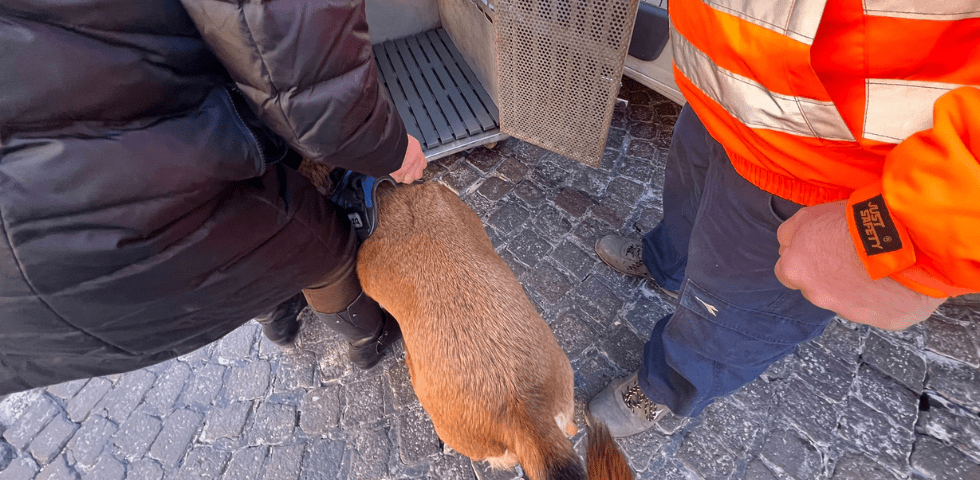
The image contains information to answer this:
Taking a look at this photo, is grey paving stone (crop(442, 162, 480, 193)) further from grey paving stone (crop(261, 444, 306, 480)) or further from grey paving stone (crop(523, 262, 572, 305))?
grey paving stone (crop(261, 444, 306, 480))

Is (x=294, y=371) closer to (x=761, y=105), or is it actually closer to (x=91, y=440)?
(x=91, y=440)

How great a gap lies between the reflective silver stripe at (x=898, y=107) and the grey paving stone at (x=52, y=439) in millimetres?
3794

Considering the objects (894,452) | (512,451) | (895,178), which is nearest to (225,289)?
(512,451)

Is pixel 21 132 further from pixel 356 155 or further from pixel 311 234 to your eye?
pixel 311 234

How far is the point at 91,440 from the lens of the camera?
2.28 m

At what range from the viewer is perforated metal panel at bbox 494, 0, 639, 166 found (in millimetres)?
2121

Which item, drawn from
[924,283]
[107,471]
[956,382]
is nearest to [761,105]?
[924,283]

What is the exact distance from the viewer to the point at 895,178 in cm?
65

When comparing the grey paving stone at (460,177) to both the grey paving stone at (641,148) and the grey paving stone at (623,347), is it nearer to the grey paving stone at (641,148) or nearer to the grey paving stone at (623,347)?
the grey paving stone at (641,148)

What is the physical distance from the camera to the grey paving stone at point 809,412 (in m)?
2.01

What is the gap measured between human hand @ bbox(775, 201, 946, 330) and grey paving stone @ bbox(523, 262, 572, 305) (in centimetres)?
173

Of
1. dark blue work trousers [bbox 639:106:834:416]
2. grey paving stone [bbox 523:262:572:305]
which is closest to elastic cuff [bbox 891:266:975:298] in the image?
dark blue work trousers [bbox 639:106:834:416]

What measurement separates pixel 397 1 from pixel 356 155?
349cm

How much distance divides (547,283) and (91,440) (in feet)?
9.39
